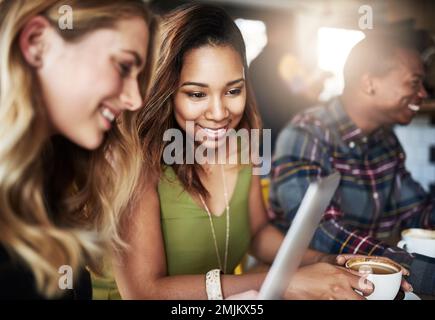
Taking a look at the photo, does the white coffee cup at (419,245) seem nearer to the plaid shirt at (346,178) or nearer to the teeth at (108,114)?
the plaid shirt at (346,178)

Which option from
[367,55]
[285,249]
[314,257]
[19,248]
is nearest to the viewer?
[285,249]

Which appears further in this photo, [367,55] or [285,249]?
[367,55]

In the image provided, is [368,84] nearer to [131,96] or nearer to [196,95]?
[196,95]

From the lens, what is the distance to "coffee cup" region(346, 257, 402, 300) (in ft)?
2.72

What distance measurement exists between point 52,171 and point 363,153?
832 mm

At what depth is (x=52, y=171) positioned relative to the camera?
87cm

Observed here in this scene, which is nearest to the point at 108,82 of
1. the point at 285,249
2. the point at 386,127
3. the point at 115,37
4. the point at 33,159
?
the point at 115,37

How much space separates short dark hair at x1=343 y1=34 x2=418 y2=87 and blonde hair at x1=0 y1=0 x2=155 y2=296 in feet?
1.93

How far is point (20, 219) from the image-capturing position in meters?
0.84

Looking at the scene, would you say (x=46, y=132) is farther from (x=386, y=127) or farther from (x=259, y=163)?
(x=386, y=127)

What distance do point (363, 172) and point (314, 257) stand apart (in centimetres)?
33

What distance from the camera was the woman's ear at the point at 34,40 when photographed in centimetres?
80

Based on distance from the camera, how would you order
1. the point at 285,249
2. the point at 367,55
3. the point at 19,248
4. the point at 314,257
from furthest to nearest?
the point at 367,55, the point at 314,257, the point at 19,248, the point at 285,249

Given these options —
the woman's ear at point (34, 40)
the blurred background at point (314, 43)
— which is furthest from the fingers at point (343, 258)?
the woman's ear at point (34, 40)
